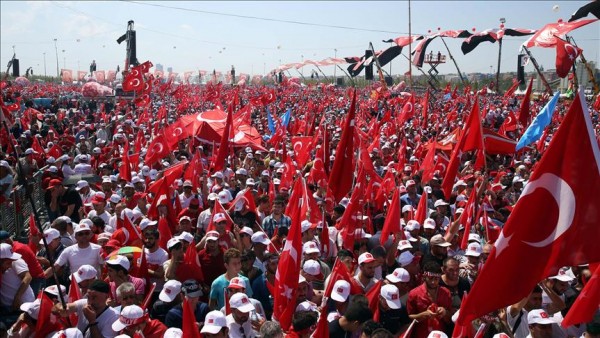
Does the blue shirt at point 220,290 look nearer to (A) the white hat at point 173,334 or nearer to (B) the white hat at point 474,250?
(A) the white hat at point 173,334

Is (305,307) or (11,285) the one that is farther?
(11,285)

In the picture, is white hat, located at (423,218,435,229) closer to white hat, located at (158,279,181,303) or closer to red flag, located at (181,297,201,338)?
white hat, located at (158,279,181,303)

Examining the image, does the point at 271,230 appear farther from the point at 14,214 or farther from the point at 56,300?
the point at 14,214

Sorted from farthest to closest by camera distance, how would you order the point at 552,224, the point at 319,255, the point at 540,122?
the point at 540,122 < the point at 319,255 < the point at 552,224

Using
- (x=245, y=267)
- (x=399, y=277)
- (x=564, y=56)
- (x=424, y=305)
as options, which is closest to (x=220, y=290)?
(x=245, y=267)

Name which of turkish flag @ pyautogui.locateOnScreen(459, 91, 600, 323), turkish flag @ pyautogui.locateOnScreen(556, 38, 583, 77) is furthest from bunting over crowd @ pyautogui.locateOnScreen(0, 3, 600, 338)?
turkish flag @ pyautogui.locateOnScreen(556, 38, 583, 77)

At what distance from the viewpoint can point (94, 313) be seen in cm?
430

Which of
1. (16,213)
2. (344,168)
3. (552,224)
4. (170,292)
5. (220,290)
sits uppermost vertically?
(552,224)

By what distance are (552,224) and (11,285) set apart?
449 centimetres

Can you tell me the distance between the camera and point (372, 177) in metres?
8.61

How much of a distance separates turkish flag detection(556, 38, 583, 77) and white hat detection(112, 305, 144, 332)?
36.2ft

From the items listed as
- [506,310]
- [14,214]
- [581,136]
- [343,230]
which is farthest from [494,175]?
[14,214]

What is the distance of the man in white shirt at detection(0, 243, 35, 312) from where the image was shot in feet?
16.1

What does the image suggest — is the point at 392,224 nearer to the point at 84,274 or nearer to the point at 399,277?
the point at 399,277
